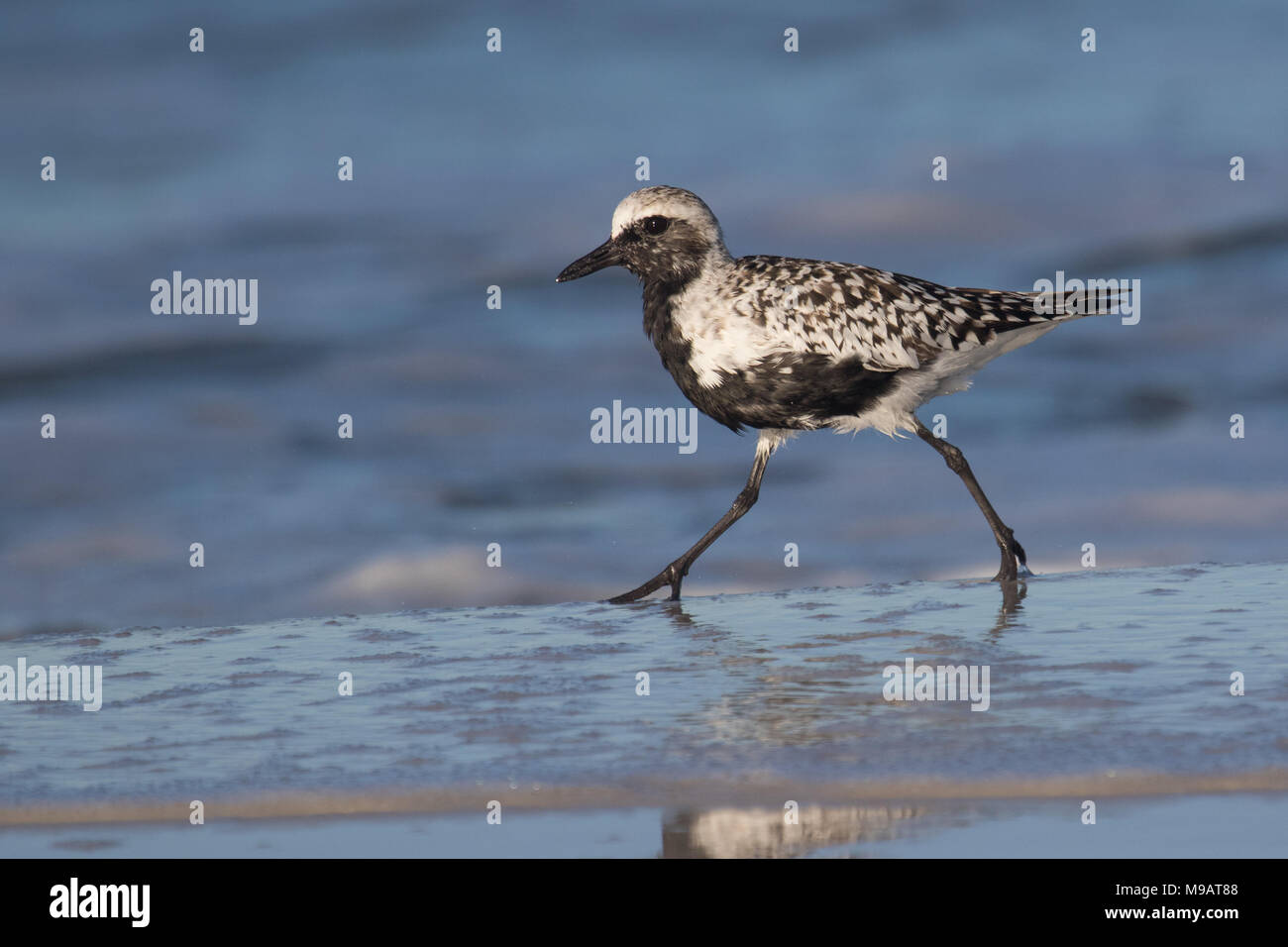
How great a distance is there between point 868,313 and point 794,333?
2.09 ft

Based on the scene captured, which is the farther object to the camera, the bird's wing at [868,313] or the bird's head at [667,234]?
the bird's head at [667,234]

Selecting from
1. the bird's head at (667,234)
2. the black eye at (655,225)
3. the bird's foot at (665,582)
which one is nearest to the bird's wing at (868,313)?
the bird's head at (667,234)

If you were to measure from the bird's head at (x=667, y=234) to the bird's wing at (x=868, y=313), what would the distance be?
0.33 m

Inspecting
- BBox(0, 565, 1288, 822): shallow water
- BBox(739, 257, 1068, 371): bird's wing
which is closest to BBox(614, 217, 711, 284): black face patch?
BBox(739, 257, 1068, 371): bird's wing

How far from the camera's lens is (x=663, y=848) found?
488 cm

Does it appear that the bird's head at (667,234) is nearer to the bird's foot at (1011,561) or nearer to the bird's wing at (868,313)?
the bird's wing at (868,313)

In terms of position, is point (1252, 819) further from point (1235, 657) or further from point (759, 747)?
point (1235, 657)

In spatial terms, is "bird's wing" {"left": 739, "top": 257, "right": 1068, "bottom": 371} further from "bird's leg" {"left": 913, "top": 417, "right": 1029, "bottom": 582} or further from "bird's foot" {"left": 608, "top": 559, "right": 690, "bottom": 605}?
"bird's foot" {"left": 608, "top": 559, "right": 690, "bottom": 605}

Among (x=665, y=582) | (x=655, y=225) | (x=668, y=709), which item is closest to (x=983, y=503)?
(x=665, y=582)

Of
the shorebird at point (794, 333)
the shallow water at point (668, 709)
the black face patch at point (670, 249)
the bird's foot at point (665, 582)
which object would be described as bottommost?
the shallow water at point (668, 709)

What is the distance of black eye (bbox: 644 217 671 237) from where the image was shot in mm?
11172

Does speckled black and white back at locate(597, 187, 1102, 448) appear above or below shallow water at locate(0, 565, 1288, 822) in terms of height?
above

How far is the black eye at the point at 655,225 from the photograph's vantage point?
11.2m

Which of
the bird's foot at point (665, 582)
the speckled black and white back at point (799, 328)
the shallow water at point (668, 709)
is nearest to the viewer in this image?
the shallow water at point (668, 709)
